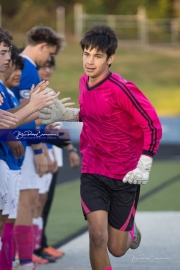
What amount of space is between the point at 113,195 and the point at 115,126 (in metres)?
0.51

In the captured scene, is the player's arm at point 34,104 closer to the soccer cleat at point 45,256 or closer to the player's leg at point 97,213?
the player's leg at point 97,213

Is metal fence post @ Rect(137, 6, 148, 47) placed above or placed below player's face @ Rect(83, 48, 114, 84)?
below

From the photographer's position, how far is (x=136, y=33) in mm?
38344

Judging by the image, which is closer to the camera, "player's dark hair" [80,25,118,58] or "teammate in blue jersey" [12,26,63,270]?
"player's dark hair" [80,25,118,58]

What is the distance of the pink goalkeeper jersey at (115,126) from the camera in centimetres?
516

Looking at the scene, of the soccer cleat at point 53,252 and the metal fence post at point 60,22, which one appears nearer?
the soccer cleat at point 53,252

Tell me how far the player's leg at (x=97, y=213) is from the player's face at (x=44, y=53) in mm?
1738

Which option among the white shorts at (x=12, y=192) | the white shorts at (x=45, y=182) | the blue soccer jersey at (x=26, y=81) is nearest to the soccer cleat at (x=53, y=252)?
the white shorts at (x=45, y=182)

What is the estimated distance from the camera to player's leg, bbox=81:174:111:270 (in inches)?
203

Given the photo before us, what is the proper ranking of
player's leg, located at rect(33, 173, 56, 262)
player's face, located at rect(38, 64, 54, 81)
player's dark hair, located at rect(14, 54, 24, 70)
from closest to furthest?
player's dark hair, located at rect(14, 54, 24, 70) < player's leg, located at rect(33, 173, 56, 262) < player's face, located at rect(38, 64, 54, 81)

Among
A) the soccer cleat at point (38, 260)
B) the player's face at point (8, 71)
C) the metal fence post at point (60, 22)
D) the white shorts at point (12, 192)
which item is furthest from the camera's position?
the metal fence post at point (60, 22)

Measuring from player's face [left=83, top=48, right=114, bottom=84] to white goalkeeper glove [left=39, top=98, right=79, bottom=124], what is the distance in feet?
0.98

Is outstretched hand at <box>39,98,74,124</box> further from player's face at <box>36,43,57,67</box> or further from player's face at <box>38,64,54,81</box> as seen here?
player's face at <box>38,64,54,81</box>

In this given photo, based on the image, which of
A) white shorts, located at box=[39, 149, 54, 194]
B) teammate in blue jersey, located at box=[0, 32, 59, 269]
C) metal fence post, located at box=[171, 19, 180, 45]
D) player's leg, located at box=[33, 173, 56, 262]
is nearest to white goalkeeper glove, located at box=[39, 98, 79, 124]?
teammate in blue jersey, located at box=[0, 32, 59, 269]
